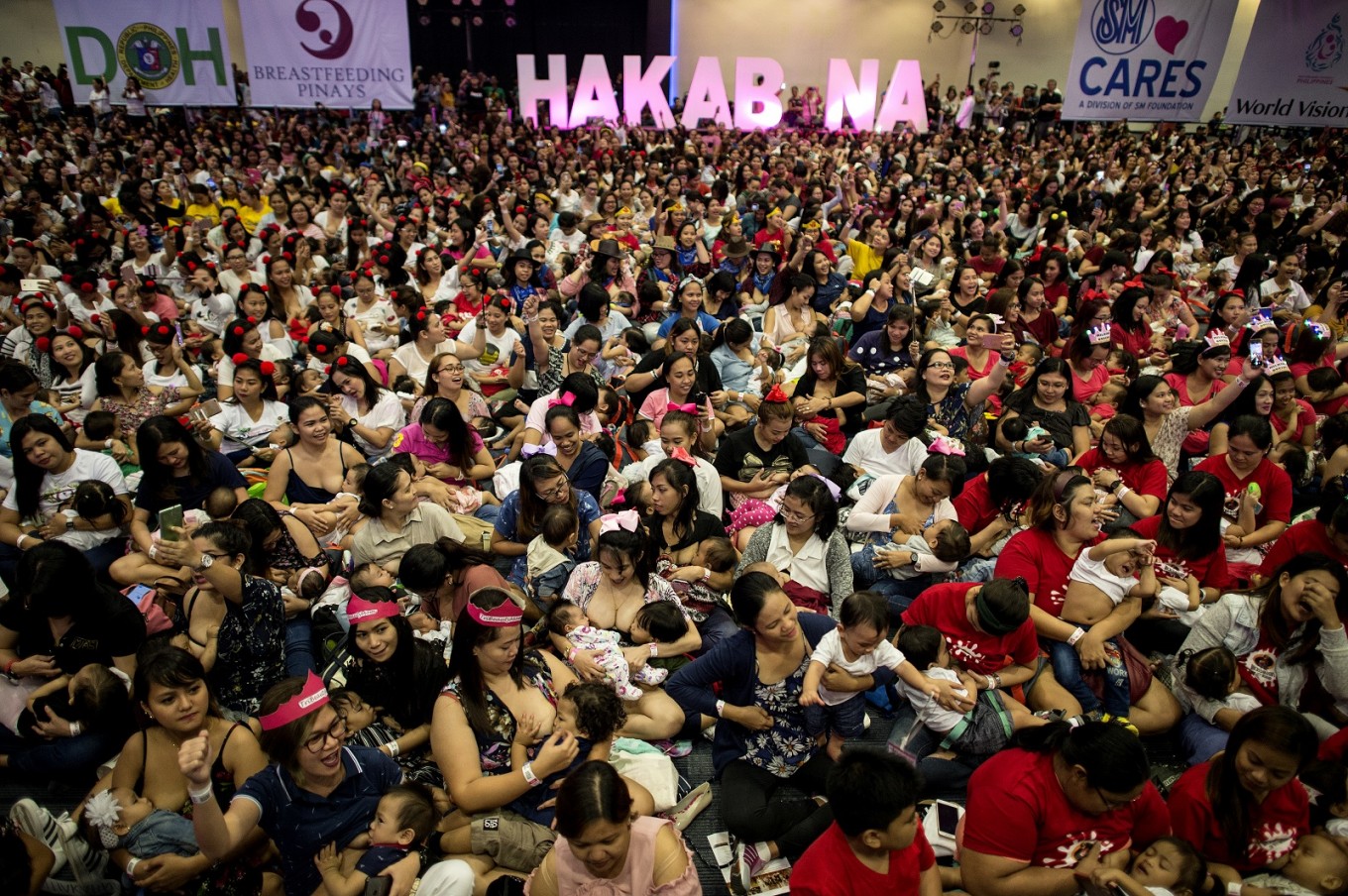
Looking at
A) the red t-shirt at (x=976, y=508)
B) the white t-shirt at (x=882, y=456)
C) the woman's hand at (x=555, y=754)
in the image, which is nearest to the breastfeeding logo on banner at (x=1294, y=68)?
the white t-shirt at (x=882, y=456)

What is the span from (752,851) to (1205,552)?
8.52 ft

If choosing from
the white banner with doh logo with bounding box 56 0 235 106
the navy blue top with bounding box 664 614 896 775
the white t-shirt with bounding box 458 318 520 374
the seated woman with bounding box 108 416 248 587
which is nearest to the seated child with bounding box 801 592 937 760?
the navy blue top with bounding box 664 614 896 775

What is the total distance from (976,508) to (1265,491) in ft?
5.04

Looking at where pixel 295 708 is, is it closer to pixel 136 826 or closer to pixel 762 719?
pixel 136 826

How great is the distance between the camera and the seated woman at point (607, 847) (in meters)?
2.05

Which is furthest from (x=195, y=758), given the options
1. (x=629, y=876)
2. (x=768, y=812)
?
(x=768, y=812)

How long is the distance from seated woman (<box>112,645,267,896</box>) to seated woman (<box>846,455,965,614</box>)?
2.83m

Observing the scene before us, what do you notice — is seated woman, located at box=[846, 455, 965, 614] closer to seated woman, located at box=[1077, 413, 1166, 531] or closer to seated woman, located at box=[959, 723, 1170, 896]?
seated woman, located at box=[1077, 413, 1166, 531]

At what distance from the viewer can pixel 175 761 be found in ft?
8.71

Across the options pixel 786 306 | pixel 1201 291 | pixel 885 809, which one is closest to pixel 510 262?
pixel 786 306

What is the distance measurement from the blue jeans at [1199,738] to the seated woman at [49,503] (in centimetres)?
529

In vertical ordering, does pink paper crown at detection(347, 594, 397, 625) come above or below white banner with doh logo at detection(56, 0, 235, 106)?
below

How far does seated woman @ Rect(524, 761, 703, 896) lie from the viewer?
205 cm

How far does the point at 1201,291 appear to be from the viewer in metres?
8.45
